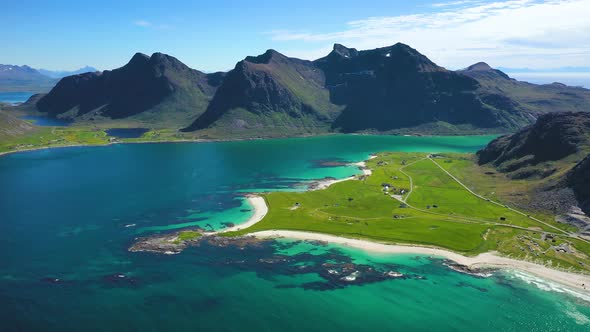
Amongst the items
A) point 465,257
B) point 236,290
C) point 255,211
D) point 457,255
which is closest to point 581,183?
point 465,257

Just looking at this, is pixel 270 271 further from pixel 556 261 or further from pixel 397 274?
pixel 556 261

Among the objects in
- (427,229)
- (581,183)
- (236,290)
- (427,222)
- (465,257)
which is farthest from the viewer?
(581,183)

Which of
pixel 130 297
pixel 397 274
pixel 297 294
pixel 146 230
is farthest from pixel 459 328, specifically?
pixel 146 230

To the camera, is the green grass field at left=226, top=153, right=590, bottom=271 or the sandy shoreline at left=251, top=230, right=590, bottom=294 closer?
the sandy shoreline at left=251, top=230, right=590, bottom=294

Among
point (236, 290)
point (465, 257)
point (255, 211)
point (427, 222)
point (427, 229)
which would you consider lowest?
point (236, 290)

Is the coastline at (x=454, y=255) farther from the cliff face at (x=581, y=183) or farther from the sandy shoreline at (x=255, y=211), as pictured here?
the cliff face at (x=581, y=183)

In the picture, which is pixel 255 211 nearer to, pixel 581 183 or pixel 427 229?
pixel 427 229

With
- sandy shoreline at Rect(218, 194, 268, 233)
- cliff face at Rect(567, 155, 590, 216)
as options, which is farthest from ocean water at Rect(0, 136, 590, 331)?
cliff face at Rect(567, 155, 590, 216)

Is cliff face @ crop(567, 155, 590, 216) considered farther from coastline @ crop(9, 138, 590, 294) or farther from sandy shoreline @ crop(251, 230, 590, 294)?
coastline @ crop(9, 138, 590, 294)
